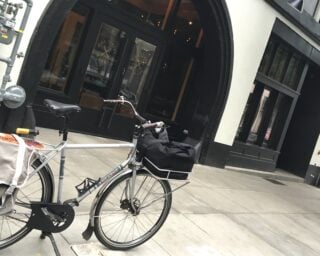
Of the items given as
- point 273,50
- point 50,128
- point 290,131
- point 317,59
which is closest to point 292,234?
point 50,128

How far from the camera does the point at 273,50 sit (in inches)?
485

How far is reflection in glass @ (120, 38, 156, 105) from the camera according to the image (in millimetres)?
10000

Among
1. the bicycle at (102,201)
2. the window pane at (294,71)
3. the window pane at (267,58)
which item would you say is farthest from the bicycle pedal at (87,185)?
the window pane at (294,71)

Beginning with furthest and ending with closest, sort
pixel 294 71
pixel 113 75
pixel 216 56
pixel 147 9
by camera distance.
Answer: pixel 294 71
pixel 216 56
pixel 147 9
pixel 113 75

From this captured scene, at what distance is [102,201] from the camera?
412 cm

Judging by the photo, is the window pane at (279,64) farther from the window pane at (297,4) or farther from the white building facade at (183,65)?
the window pane at (297,4)

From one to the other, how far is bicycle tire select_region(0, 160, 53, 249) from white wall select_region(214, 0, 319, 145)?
7.57 meters

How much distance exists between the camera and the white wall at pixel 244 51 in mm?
10578

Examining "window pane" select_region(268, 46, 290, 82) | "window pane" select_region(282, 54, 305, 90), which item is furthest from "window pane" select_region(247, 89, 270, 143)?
"window pane" select_region(282, 54, 305, 90)

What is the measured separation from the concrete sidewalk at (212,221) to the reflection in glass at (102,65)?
34.6 inches

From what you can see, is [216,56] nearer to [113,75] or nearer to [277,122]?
[113,75]

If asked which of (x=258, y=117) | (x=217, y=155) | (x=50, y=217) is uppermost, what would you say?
(x=258, y=117)

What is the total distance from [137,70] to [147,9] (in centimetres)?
134

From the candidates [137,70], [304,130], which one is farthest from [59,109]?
[304,130]
